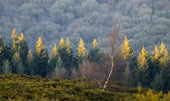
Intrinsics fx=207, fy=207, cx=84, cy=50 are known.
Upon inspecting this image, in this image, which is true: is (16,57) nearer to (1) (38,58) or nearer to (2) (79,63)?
(1) (38,58)

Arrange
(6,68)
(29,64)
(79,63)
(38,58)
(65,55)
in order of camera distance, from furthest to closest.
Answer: (65,55), (38,58), (79,63), (29,64), (6,68)

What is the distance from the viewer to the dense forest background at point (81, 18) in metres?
81.9

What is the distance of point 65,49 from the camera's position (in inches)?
1368

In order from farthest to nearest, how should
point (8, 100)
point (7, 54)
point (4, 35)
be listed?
point (4, 35) → point (7, 54) → point (8, 100)

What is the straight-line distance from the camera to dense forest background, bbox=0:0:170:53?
81875 mm

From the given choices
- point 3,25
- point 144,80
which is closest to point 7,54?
point 144,80

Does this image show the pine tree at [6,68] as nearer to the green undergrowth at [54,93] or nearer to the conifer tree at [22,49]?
the conifer tree at [22,49]

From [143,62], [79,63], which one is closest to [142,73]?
[143,62]

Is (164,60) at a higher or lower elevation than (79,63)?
higher

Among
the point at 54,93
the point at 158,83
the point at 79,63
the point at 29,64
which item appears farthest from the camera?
the point at 79,63

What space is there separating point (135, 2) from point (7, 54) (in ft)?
280

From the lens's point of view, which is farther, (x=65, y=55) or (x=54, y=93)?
(x=65, y=55)

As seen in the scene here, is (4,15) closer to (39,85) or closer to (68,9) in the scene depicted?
(68,9)

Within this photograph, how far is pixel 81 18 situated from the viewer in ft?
339
